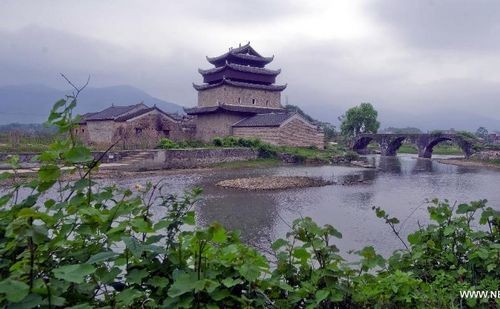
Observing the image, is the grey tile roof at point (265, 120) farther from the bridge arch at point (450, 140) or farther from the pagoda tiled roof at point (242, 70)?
the bridge arch at point (450, 140)

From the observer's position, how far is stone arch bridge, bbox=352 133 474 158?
38.7 meters

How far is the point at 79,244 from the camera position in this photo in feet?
6.41

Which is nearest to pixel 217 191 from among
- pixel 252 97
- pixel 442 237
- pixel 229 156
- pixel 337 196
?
pixel 337 196

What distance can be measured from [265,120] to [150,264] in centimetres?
3124

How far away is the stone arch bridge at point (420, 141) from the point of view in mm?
38662

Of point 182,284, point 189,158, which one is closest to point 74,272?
point 182,284

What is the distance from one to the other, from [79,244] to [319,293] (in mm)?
1268

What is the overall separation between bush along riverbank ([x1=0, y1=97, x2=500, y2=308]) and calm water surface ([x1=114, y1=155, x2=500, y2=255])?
312cm

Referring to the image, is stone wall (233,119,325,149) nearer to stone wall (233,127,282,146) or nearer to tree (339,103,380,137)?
stone wall (233,127,282,146)

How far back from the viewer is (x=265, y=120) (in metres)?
33.0

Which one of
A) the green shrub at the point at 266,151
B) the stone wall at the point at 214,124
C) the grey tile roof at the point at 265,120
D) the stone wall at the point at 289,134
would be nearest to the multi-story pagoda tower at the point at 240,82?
the stone wall at the point at 214,124

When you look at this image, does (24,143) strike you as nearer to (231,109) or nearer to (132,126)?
(132,126)

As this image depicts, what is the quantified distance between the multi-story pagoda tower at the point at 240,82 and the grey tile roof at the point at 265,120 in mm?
2760

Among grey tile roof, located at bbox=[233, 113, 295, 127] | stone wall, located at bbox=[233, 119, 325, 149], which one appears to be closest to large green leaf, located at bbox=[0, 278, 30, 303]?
stone wall, located at bbox=[233, 119, 325, 149]
